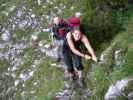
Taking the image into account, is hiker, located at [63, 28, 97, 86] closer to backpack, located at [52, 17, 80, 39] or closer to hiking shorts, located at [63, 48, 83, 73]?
hiking shorts, located at [63, 48, 83, 73]

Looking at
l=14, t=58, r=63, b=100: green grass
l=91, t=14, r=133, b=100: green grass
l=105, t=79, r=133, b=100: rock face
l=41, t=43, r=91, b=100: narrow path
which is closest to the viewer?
l=105, t=79, r=133, b=100: rock face

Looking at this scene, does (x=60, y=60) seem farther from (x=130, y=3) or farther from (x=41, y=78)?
(x=130, y=3)

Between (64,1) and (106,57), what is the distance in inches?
149

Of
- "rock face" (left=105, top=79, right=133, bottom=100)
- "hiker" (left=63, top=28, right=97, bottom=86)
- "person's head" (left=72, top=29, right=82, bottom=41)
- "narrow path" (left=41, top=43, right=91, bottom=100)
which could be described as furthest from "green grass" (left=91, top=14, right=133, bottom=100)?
"person's head" (left=72, top=29, right=82, bottom=41)

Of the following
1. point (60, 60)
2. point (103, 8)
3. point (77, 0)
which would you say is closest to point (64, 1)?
point (77, 0)

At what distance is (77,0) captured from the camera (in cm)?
1236

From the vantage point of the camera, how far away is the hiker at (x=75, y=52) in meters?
8.77

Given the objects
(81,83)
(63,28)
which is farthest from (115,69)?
(63,28)

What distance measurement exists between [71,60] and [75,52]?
3.04ft

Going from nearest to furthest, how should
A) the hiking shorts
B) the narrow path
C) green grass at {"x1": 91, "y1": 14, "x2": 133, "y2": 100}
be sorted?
green grass at {"x1": 91, "y1": 14, "x2": 133, "y2": 100}, the hiking shorts, the narrow path

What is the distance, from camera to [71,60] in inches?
379

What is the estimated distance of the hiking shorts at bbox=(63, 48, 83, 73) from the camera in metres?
9.31

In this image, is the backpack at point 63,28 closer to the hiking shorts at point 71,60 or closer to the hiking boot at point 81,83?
the hiking shorts at point 71,60

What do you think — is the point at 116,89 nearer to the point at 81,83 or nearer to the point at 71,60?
the point at 81,83
